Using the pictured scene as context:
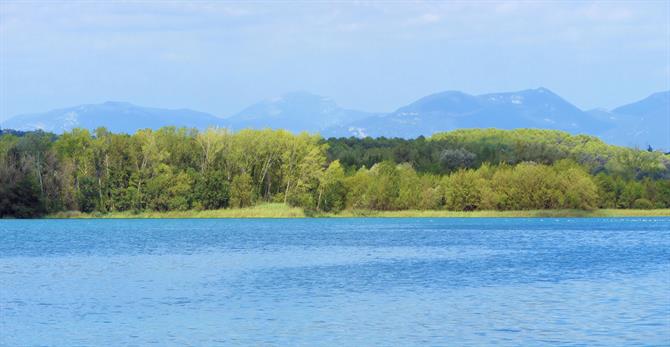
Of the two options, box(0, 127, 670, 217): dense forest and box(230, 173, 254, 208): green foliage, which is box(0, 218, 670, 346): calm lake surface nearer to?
box(0, 127, 670, 217): dense forest

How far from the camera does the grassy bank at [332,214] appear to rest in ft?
370

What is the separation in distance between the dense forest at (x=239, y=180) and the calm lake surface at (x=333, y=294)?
48372mm

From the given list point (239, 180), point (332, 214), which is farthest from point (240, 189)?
point (332, 214)

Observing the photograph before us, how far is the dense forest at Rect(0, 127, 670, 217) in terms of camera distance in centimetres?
10856

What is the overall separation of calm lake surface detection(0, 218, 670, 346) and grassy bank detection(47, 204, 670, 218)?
5144 cm

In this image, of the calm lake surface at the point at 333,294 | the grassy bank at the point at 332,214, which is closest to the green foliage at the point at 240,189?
the grassy bank at the point at 332,214

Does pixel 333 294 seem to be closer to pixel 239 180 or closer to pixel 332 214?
pixel 239 180

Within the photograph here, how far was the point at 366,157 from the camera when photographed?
143375mm

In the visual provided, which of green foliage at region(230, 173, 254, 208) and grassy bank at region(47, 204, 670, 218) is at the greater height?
green foliage at region(230, 173, 254, 208)

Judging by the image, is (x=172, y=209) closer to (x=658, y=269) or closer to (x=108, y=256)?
(x=108, y=256)

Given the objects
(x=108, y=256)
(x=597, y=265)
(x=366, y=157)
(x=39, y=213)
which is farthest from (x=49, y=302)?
(x=366, y=157)

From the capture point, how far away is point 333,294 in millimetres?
33062

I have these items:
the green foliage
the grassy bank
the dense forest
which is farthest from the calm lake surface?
the grassy bank

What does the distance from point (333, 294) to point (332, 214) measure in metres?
86.3
